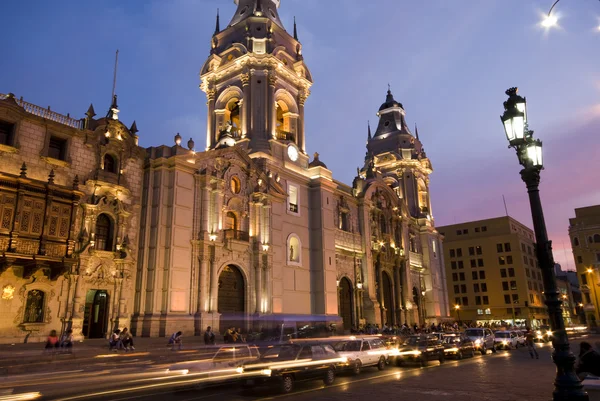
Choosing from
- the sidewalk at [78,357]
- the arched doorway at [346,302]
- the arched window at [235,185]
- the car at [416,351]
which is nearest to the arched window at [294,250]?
the arched window at [235,185]

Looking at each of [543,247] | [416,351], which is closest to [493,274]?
[416,351]

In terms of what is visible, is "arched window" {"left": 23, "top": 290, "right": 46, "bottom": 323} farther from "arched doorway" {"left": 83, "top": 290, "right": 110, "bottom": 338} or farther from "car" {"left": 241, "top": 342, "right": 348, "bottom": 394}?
"car" {"left": 241, "top": 342, "right": 348, "bottom": 394}

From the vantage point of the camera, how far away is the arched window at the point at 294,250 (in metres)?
40.2

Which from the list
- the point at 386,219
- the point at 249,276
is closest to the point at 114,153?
the point at 249,276

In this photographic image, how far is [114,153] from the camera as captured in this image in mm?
29812

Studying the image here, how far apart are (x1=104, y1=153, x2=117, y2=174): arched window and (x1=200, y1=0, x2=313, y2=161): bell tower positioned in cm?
1252

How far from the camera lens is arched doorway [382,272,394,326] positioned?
52.0m

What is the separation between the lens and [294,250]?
4081 cm

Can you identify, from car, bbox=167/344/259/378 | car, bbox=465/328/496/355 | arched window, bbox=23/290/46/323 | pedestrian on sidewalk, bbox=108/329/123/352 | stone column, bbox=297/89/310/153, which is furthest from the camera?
stone column, bbox=297/89/310/153

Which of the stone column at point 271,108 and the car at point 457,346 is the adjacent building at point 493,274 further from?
the car at point 457,346

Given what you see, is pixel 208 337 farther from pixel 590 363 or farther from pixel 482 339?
pixel 590 363

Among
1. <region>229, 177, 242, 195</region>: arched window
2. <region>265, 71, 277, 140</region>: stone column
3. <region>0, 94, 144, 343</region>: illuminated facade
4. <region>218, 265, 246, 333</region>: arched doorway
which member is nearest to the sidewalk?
<region>0, 94, 144, 343</region>: illuminated facade

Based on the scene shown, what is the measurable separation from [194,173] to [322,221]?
14.1 m

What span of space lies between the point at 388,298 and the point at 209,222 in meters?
27.5
